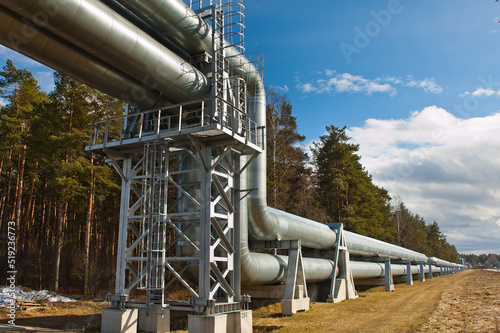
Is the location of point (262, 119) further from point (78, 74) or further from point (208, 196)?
point (78, 74)

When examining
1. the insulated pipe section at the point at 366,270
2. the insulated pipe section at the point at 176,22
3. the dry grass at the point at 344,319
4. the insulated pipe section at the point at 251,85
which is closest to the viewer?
the insulated pipe section at the point at 176,22

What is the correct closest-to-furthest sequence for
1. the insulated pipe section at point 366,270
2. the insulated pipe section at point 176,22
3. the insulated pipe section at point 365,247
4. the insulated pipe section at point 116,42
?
the insulated pipe section at point 116,42 → the insulated pipe section at point 176,22 → the insulated pipe section at point 366,270 → the insulated pipe section at point 365,247

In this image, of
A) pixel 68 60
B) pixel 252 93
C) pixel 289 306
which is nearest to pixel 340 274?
pixel 289 306

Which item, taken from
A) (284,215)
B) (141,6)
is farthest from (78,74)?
(284,215)

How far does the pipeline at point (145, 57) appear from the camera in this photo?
9.35 meters

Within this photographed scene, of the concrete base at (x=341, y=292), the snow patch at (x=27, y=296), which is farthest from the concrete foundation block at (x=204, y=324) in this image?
the snow patch at (x=27, y=296)

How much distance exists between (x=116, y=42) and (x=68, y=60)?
5.01 ft

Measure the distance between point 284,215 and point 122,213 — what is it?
26.7ft

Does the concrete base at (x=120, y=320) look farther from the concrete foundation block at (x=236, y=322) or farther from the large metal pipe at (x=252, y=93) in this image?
the large metal pipe at (x=252, y=93)

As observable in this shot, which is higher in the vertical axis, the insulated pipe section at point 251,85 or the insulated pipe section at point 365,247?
the insulated pipe section at point 251,85

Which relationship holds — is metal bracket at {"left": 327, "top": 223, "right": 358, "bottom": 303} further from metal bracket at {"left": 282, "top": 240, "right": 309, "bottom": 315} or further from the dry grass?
metal bracket at {"left": 282, "top": 240, "right": 309, "bottom": 315}

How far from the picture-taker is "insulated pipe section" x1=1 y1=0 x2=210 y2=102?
893 centimetres

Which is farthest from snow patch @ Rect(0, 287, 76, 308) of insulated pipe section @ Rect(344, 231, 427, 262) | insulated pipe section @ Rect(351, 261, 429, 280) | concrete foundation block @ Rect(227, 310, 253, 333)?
insulated pipe section @ Rect(351, 261, 429, 280)

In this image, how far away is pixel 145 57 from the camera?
36.6 ft
